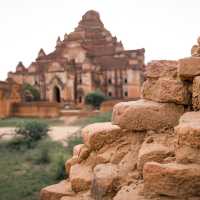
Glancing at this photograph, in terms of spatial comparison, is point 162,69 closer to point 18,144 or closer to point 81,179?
point 81,179

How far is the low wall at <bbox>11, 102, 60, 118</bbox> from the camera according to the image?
26500 mm

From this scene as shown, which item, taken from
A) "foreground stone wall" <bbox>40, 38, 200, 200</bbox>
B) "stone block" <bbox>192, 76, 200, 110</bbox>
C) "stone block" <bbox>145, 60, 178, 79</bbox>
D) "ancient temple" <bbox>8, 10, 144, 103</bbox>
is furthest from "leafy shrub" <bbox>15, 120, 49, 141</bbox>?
"ancient temple" <bbox>8, 10, 144, 103</bbox>

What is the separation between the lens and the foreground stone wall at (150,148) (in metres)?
2.65

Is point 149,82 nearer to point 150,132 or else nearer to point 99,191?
point 150,132

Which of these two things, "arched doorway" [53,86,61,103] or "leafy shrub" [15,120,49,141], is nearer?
"leafy shrub" [15,120,49,141]

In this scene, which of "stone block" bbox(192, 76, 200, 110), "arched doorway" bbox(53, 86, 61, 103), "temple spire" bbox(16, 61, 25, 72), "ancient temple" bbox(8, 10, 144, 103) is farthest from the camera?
"temple spire" bbox(16, 61, 25, 72)

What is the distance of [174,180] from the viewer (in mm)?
2615

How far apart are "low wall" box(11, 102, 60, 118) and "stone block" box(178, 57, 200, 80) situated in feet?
76.8

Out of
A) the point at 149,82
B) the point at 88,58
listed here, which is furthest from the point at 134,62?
the point at 149,82

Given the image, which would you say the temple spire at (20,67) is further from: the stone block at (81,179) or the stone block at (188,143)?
the stone block at (188,143)

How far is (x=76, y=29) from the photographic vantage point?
4512 centimetres

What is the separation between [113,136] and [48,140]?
500 inches

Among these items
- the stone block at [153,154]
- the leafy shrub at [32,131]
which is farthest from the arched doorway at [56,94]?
the stone block at [153,154]

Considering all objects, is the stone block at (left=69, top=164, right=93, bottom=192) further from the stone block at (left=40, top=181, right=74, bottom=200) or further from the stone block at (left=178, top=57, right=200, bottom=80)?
the stone block at (left=178, top=57, right=200, bottom=80)
